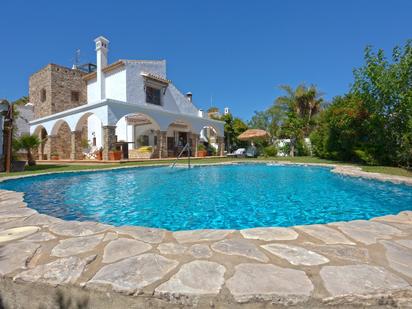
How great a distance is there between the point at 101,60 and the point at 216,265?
23.0m

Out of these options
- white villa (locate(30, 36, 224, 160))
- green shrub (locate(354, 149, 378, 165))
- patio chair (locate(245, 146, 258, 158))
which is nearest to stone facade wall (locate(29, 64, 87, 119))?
white villa (locate(30, 36, 224, 160))

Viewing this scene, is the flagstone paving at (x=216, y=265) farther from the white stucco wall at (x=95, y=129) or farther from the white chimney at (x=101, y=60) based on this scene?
the white chimney at (x=101, y=60)

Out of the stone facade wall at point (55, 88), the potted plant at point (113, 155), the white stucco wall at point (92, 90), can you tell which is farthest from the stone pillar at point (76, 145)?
the stone facade wall at point (55, 88)

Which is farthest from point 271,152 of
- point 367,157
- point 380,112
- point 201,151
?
point 380,112

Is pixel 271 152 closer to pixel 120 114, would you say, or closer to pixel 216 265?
pixel 120 114

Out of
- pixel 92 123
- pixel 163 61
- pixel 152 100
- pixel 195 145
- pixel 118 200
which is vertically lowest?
pixel 118 200

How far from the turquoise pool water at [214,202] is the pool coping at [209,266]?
1687 mm

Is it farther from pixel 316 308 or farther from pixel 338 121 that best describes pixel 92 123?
pixel 316 308

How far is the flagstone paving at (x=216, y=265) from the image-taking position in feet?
4.68

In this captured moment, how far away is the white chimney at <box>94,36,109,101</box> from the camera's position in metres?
19.7

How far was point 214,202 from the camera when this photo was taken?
5668mm

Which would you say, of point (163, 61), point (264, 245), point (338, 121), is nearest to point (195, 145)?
point (163, 61)

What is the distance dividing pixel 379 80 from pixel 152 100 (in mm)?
17696

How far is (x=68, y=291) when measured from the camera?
1.55 m
